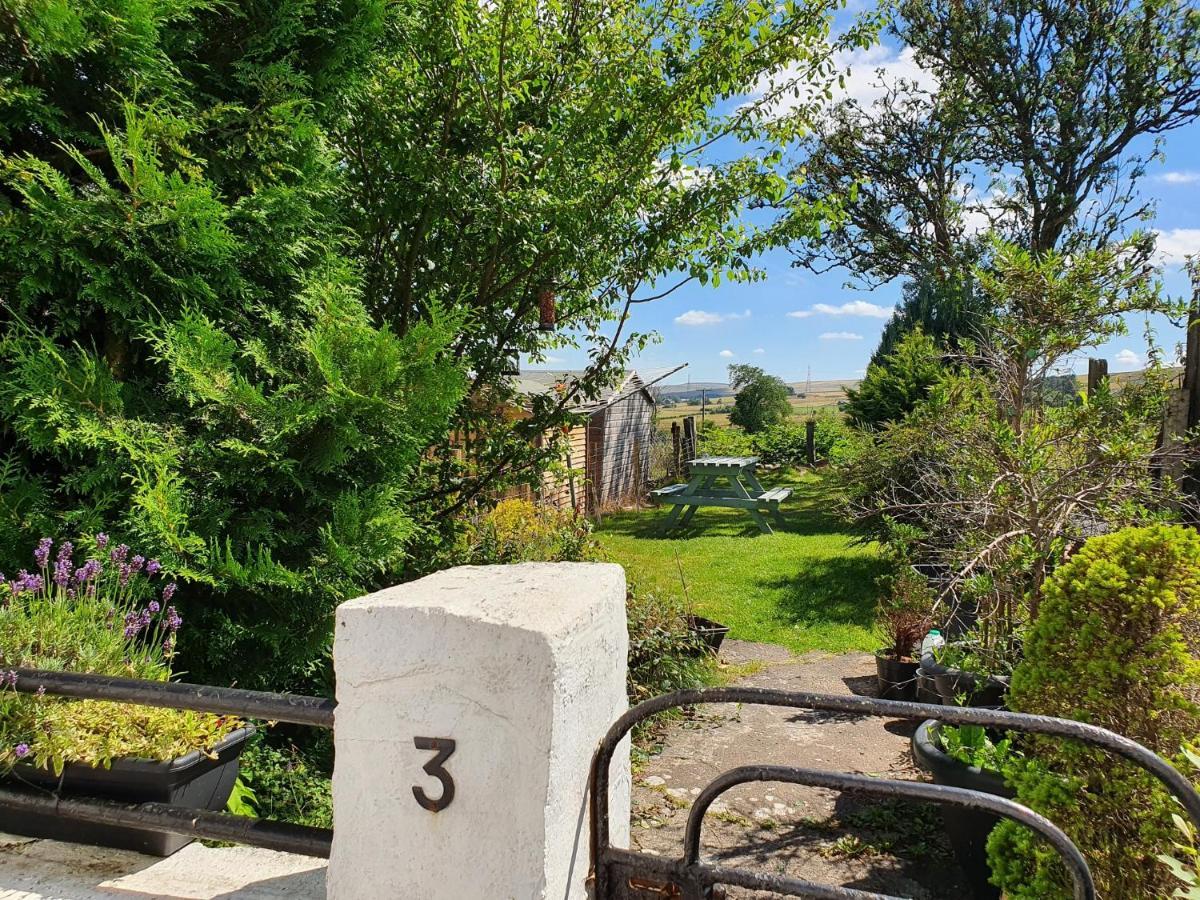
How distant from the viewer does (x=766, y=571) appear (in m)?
10.6

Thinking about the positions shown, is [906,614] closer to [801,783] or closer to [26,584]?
[801,783]

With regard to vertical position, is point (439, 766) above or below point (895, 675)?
above

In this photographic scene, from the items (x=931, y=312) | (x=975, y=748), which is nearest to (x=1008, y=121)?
(x=931, y=312)

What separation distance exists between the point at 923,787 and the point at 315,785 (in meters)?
2.73

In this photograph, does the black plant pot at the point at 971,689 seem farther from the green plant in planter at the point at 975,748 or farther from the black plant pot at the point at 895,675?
the black plant pot at the point at 895,675

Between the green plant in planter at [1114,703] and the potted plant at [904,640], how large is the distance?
3.26 meters

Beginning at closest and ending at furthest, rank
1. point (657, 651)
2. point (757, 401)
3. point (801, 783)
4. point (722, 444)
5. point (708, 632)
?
point (801, 783) → point (657, 651) → point (708, 632) → point (722, 444) → point (757, 401)

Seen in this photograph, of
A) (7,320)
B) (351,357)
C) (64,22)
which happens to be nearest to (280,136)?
(64,22)

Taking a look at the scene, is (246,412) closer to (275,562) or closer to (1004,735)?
(275,562)

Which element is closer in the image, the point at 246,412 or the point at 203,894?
the point at 203,894

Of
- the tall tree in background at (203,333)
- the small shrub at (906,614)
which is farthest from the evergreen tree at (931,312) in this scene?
the tall tree in background at (203,333)

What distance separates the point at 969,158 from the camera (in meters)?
15.9

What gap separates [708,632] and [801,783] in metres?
4.77

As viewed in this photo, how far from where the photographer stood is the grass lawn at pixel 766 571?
788cm
